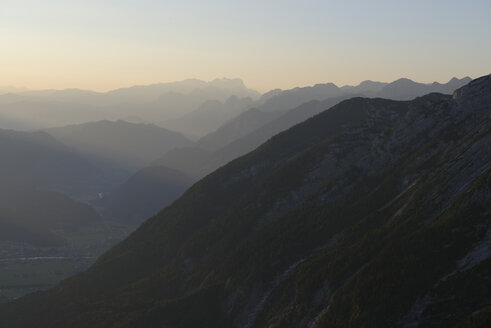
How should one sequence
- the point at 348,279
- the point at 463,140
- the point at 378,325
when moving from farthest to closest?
the point at 463,140, the point at 348,279, the point at 378,325

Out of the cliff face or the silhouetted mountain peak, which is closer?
the cliff face

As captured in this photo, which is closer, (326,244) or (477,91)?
(326,244)

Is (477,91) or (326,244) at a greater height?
(477,91)

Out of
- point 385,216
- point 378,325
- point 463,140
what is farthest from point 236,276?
point 463,140

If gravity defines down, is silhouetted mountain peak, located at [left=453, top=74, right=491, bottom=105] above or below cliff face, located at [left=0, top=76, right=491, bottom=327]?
above

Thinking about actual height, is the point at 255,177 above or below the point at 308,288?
above

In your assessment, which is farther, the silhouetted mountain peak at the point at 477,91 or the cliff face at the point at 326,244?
the silhouetted mountain peak at the point at 477,91

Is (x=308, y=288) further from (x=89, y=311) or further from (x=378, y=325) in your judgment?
(x=89, y=311)

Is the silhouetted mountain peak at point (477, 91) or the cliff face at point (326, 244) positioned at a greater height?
the silhouetted mountain peak at point (477, 91)
